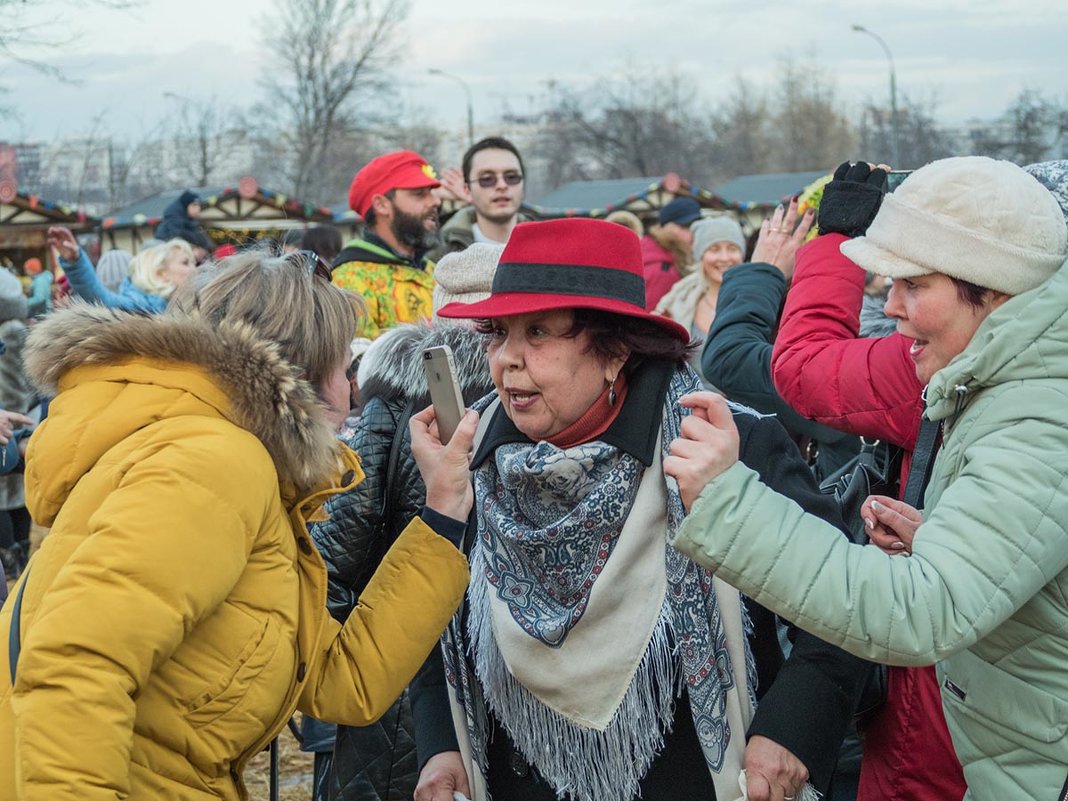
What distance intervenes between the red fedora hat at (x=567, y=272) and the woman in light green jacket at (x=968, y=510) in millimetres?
562

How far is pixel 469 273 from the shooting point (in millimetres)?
3826

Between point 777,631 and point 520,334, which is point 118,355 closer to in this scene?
point 520,334

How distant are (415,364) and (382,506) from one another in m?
0.40

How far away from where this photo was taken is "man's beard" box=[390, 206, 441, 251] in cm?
623

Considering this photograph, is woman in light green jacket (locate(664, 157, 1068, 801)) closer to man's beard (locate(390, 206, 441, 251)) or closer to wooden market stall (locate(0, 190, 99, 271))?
man's beard (locate(390, 206, 441, 251))

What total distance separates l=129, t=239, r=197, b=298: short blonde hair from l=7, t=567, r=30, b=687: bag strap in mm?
6592

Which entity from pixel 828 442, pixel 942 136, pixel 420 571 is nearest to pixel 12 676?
pixel 420 571

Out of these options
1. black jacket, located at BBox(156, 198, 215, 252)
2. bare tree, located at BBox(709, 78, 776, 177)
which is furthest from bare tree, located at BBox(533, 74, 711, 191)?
black jacket, located at BBox(156, 198, 215, 252)

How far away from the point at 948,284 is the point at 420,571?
1.25 metres

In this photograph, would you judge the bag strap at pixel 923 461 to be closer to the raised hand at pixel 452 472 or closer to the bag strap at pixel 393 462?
the raised hand at pixel 452 472

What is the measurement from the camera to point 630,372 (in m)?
2.80

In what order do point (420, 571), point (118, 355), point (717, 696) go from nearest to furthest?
1. point (118, 355)
2. point (717, 696)
3. point (420, 571)

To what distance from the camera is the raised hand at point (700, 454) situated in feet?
6.53

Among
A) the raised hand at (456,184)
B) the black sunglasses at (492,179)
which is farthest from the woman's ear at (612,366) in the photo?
the raised hand at (456,184)
